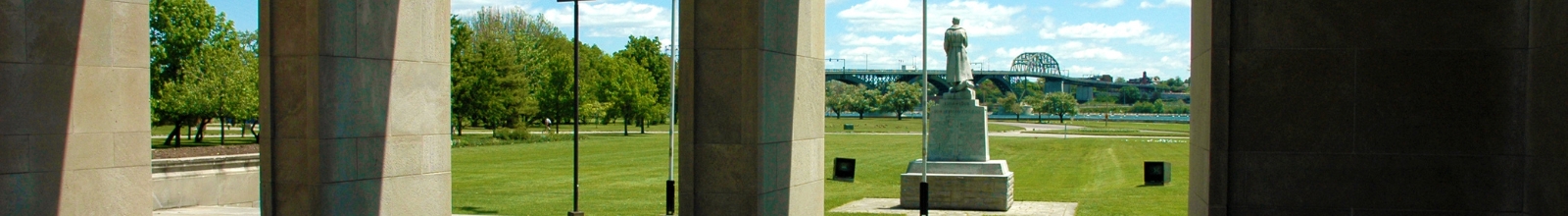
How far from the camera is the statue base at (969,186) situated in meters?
23.6

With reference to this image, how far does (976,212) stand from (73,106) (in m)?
15.2

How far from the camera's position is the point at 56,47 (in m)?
10.6

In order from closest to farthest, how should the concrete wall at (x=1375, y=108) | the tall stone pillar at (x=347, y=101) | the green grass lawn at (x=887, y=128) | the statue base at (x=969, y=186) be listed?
the concrete wall at (x=1375, y=108) < the tall stone pillar at (x=347, y=101) < the statue base at (x=969, y=186) < the green grass lawn at (x=887, y=128)

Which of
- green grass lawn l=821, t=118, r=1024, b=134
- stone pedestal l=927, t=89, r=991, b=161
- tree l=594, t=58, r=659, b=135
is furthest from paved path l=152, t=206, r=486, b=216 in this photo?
green grass lawn l=821, t=118, r=1024, b=134

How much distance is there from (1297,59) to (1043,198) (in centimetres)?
1954

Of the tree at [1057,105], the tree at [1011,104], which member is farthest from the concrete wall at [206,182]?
the tree at [1057,105]

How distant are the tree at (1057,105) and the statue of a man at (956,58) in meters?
111

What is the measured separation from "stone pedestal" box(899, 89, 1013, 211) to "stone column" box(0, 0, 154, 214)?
14.5m

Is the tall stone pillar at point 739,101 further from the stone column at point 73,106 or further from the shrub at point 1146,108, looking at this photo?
the shrub at point 1146,108

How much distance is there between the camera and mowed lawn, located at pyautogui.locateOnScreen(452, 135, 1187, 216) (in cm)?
2611

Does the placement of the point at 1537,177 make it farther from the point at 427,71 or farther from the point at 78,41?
the point at 78,41

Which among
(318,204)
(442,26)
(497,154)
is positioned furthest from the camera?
(497,154)

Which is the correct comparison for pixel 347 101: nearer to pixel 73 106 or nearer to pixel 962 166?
pixel 73 106

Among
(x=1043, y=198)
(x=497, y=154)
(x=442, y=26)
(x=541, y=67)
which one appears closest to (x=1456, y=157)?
(x=442, y=26)
